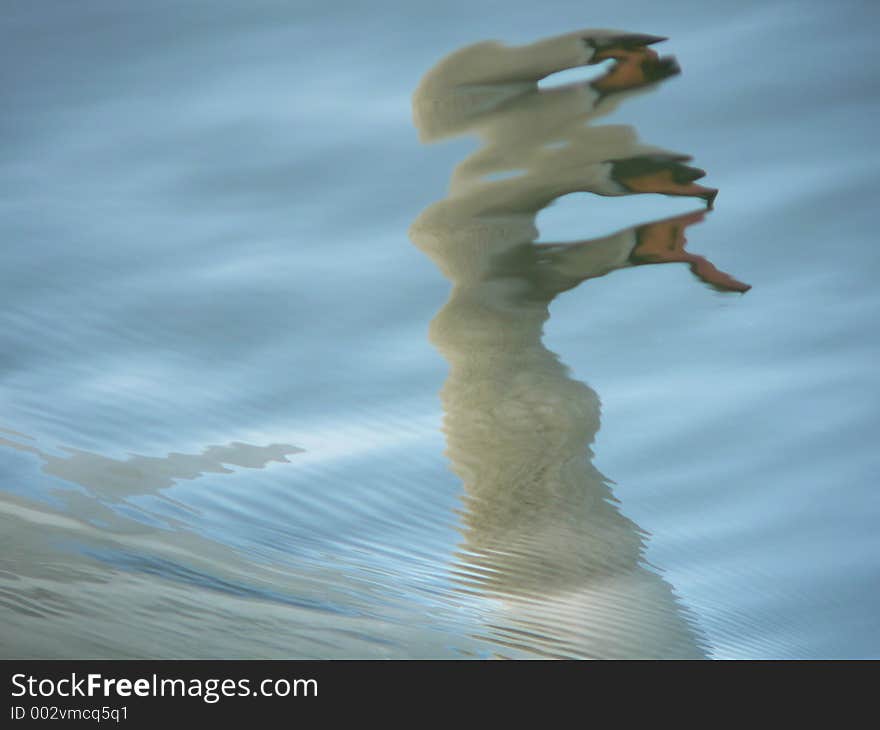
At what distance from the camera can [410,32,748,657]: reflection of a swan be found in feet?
2.84

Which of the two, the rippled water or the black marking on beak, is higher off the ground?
the black marking on beak

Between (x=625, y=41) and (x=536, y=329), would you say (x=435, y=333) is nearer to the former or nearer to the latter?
(x=536, y=329)

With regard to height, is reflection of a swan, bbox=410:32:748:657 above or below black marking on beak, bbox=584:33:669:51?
below

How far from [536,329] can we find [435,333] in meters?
0.11

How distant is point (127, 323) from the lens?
4.22ft

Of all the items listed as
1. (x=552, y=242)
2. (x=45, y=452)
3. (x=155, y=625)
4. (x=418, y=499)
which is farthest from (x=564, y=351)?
(x=155, y=625)

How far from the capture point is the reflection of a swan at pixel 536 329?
87 cm

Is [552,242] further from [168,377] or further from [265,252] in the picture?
[168,377]

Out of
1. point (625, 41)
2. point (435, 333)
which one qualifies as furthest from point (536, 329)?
point (625, 41)

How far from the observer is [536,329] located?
1.23m

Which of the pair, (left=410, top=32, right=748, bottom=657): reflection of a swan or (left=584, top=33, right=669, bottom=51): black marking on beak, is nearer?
(left=410, top=32, right=748, bottom=657): reflection of a swan

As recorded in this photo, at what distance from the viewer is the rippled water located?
2.72 feet

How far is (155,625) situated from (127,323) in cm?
73
